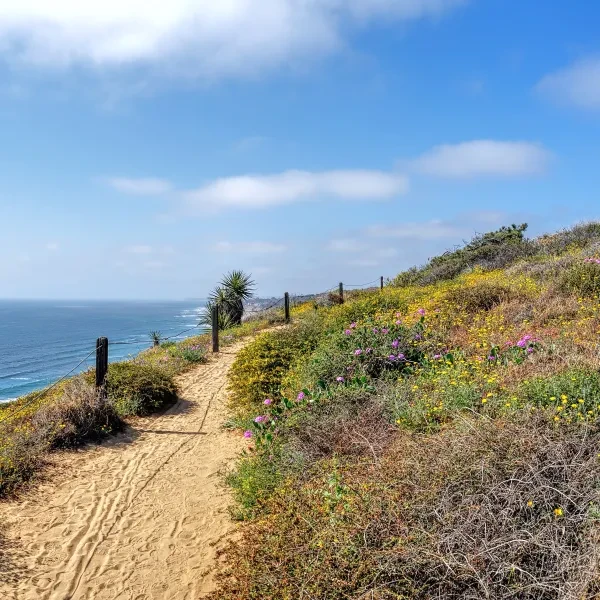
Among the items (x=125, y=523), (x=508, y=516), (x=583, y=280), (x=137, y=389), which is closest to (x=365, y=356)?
(x=125, y=523)

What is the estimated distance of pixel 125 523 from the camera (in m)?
5.82

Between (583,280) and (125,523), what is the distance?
10531 mm

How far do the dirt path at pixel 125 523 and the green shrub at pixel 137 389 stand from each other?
3.80 feet

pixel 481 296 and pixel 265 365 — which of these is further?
pixel 481 296

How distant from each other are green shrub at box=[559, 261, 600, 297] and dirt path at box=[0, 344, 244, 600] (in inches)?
322

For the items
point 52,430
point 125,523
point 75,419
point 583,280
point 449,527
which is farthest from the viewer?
point 583,280

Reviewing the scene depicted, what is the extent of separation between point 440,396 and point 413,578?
121 inches

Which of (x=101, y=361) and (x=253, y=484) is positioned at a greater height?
(x=101, y=361)

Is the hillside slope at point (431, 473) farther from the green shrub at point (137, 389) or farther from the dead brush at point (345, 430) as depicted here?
the green shrub at point (137, 389)

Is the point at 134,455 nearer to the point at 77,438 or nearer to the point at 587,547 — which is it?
the point at 77,438

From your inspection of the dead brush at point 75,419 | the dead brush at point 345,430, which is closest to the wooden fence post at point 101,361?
the dead brush at point 75,419

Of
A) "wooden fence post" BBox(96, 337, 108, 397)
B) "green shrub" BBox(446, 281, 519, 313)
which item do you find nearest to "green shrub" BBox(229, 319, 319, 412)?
"wooden fence post" BBox(96, 337, 108, 397)

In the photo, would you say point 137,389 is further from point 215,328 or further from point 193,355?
point 215,328

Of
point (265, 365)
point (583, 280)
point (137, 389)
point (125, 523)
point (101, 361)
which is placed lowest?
point (125, 523)
